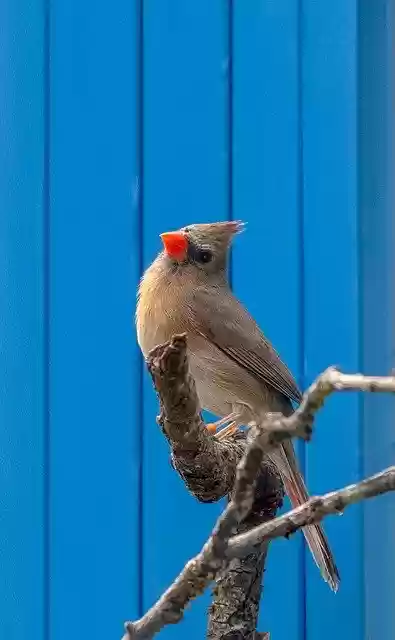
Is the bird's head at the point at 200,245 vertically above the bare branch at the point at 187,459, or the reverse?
the bird's head at the point at 200,245

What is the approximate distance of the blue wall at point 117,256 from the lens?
164 centimetres

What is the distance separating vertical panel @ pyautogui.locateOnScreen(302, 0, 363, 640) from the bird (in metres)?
0.17

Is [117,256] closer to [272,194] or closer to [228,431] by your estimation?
[272,194]

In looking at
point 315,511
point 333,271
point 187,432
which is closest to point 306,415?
point 315,511

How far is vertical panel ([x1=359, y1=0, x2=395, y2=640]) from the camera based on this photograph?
62.7 inches

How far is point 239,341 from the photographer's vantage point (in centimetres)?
140

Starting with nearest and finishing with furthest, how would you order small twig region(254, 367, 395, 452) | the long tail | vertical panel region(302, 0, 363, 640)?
1. small twig region(254, 367, 395, 452)
2. the long tail
3. vertical panel region(302, 0, 363, 640)

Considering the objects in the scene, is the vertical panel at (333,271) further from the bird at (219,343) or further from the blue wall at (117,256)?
the bird at (219,343)

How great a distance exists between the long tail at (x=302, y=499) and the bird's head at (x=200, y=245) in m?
0.34
